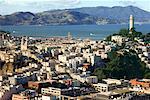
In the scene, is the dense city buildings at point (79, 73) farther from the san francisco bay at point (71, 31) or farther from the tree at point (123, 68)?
the san francisco bay at point (71, 31)

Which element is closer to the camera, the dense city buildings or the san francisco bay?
the dense city buildings

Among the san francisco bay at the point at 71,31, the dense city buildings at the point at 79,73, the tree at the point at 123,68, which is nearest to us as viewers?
the dense city buildings at the point at 79,73

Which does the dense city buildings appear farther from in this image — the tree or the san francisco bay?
the san francisco bay

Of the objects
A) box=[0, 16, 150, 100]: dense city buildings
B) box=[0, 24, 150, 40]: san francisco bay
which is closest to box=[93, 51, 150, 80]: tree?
box=[0, 16, 150, 100]: dense city buildings

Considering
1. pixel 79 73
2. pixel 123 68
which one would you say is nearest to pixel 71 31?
pixel 123 68

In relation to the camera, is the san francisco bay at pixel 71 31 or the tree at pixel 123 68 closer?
the tree at pixel 123 68

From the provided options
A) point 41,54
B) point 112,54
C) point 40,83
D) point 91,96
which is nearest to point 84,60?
point 112,54

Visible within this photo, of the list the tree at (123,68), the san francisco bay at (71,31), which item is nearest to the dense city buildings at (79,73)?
the tree at (123,68)

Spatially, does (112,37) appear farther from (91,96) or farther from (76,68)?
(91,96)

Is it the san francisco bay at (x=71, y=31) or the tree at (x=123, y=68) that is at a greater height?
the tree at (x=123, y=68)

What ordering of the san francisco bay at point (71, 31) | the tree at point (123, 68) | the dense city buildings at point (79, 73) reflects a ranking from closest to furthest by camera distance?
the dense city buildings at point (79, 73) < the tree at point (123, 68) < the san francisco bay at point (71, 31)

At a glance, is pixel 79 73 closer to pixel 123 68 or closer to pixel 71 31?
pixel 123 68
